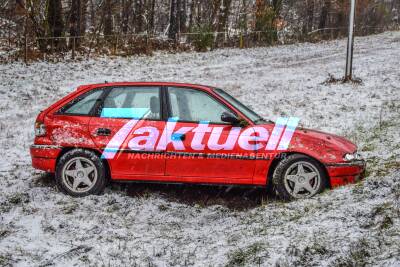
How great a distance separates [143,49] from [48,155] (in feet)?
60.2

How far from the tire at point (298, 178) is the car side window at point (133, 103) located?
181cm

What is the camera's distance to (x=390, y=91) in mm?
13898

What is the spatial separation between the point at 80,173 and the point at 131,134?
2.97 feet

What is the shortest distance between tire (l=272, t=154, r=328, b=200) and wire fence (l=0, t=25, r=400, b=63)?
15.7 meters

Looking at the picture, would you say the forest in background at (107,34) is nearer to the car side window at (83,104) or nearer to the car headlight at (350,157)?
the car side window at (83,104)

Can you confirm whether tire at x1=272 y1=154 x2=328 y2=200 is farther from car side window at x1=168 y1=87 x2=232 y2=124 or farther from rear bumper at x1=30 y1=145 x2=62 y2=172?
rear bumper at x1=30 y1=145 x2=62 y2=172

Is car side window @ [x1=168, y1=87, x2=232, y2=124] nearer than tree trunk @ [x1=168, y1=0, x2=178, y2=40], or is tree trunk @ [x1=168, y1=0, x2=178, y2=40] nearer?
car side window @ [x1=168, y1=87, x2=232, y2=124]

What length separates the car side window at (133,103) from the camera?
658 centimetres

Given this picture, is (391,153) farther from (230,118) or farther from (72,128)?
(72,128)

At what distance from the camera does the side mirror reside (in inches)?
246

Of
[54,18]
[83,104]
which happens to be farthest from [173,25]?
[83,104]

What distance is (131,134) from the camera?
21.1 feet
